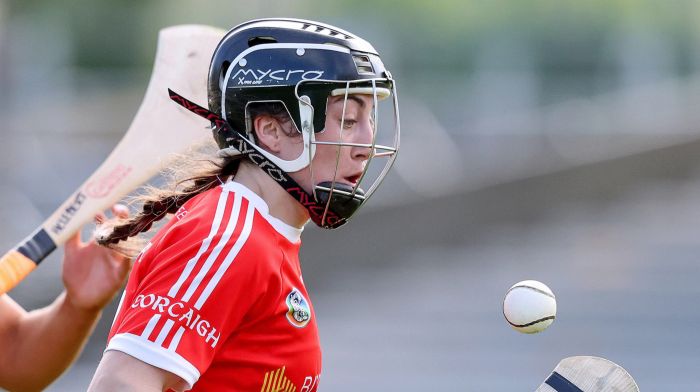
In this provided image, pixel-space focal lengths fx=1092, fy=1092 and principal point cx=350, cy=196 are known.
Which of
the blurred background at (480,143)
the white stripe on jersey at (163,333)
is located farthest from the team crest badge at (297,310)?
the blurred background at (480,143)

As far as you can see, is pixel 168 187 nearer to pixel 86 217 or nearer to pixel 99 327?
pixel 86 217

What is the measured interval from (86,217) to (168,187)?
906mm

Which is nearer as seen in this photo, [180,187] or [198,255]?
[198,255]

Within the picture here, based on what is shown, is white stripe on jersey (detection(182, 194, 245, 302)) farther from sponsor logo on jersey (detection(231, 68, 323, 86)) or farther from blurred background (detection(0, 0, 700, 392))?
blurred background (detection(0, 0, 700, 392))

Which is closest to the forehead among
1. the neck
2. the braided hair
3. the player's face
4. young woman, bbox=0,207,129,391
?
the player's face

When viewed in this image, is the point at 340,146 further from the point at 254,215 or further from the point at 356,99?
the point at 254,215

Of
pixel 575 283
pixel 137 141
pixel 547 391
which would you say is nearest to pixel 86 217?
pixel 137 141

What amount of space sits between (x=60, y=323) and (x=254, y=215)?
1.23 meters

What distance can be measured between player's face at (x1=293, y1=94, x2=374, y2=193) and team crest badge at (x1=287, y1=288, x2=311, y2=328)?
0.26 metres

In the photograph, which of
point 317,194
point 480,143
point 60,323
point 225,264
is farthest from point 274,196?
point 480,143

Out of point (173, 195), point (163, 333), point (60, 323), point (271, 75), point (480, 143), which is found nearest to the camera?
point (163, 333)

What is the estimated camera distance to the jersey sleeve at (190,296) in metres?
2.22

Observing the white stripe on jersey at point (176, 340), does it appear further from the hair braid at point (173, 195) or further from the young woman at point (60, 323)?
the young woman at point (60, 323)

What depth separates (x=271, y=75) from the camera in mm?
2590
